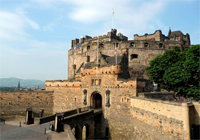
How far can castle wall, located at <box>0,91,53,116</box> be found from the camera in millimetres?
28266

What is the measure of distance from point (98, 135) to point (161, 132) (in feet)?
37.8

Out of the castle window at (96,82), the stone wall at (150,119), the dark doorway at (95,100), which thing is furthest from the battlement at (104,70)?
the stone wall at (150,119)

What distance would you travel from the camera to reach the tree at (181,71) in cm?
1640

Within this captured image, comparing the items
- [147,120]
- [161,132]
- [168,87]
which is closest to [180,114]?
[161,132]

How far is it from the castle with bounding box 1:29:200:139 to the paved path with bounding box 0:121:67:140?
6.41 metres

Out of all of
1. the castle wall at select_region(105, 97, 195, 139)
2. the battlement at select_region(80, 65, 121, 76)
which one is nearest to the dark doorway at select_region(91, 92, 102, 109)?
the castle wall at select_region(105, 97, 195, 139)

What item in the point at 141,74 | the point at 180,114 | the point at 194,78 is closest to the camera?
the point at 180,114

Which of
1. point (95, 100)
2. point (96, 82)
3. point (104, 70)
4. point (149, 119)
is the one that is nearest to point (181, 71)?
point (149, 119)

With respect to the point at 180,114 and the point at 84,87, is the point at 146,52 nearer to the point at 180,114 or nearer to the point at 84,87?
the point at 84,87

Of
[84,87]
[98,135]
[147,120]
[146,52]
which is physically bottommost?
[98,135]

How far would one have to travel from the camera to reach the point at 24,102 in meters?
28.9

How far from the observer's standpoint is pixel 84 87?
25906 millimetres

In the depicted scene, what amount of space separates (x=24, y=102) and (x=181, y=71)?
27067 millimetres

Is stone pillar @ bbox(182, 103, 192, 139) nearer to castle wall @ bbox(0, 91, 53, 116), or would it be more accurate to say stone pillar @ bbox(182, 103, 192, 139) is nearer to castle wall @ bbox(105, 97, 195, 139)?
castle wall @ bbox(105, 97, 195, 139)
